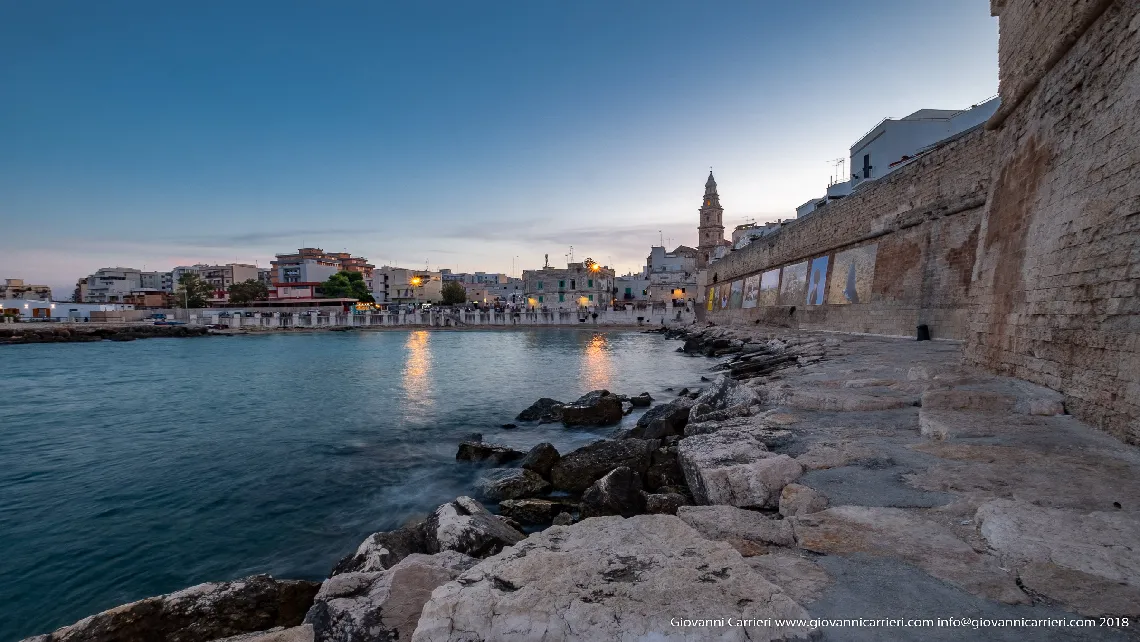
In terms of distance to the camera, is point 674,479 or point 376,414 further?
point 376,414

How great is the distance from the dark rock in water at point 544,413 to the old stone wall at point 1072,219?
8288 mm

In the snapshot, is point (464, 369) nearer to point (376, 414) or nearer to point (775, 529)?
point (376, 414)

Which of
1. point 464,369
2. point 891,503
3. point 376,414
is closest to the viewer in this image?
point 891,503

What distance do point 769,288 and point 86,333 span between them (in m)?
60.5

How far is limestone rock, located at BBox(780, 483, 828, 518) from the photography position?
2934mm

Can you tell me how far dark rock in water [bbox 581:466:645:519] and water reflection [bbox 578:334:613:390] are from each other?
36.6ft

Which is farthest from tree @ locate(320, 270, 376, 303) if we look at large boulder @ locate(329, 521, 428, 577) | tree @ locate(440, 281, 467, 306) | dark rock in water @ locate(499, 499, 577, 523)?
large boulder @ locate(329, 521, 428, 577)

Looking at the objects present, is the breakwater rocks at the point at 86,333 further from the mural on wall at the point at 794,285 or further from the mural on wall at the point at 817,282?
the mural on wall at the point at 817,282

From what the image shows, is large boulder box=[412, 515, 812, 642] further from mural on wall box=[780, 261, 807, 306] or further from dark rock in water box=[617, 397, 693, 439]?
mural on wall box=[780, 261, 807, 306]

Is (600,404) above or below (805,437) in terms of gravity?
below

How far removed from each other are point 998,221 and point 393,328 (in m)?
61.1

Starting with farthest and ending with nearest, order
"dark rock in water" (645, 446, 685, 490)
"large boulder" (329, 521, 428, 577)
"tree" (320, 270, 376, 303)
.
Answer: "tree" (320, 270, 376, 303) < "dark rock in water" (645, 446, 685, 490) < "large boulder" (329, 521, 428, 577)

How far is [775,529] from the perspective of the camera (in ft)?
9.13

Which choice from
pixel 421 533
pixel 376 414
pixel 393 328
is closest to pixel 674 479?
pixel 421 533
